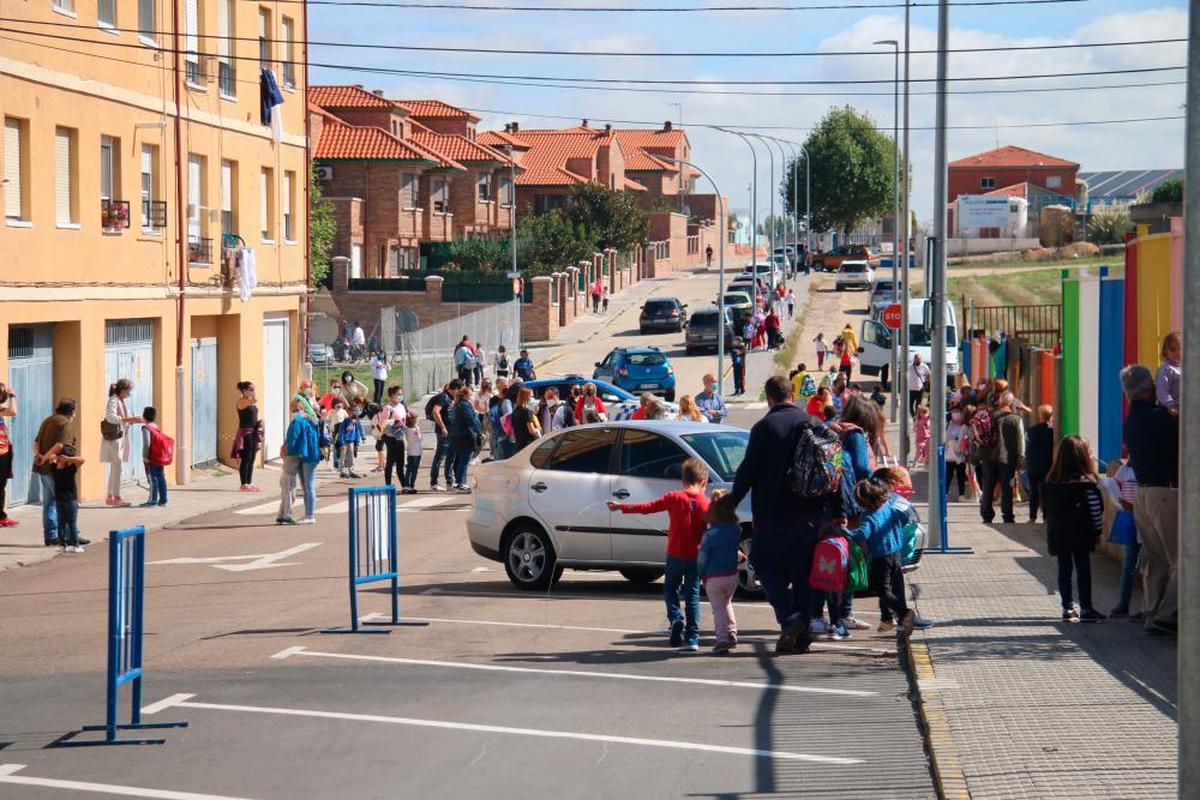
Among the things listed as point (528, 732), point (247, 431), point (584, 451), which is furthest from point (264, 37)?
point (528, 732)

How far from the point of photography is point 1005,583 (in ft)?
48.9

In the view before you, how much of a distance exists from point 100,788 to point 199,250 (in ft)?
76.3

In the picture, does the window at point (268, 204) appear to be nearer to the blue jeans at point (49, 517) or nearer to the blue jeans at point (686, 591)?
the blue jeans at point (49, 517)

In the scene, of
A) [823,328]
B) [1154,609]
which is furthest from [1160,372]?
[823,328]

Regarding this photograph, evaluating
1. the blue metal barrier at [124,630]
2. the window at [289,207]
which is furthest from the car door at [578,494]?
the window at [289,207]

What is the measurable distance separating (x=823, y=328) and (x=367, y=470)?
1518 inches

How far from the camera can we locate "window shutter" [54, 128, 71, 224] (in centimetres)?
2502

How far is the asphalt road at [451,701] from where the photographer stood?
8312 millimetres

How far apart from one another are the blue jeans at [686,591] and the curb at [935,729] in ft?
4.84

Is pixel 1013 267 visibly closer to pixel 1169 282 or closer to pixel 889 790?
pixel 1169 282

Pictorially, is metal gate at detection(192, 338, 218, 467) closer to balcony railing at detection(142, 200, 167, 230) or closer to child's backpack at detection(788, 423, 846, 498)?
balcony railing at detection(142, 200, 167, 230)

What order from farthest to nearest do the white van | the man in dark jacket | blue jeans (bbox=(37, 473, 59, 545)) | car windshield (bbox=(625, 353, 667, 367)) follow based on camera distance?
the white van < car windshield (bbox=(625, 353, 667, 367)) < blue jeans (bbox=(37, 473, 59, 545)) < the man in dark jacket

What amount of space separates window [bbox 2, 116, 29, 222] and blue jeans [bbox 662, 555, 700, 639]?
14495 millimetres

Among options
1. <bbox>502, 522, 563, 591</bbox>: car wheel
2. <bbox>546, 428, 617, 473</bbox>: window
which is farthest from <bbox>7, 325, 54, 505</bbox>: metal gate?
<bbox>546, 428, 617, 473</bbox>: window
